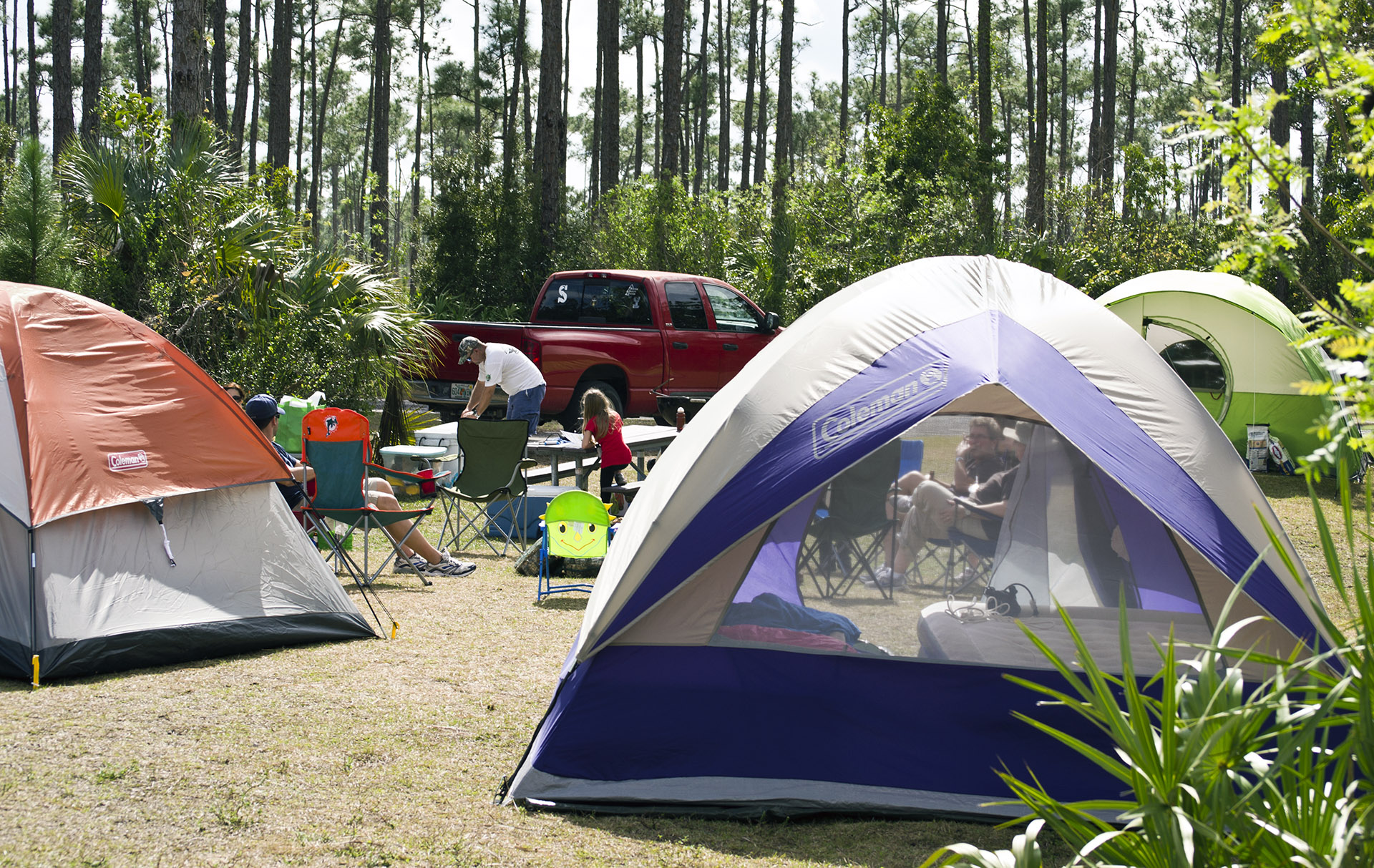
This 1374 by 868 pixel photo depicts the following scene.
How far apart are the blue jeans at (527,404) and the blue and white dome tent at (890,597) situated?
561 cm

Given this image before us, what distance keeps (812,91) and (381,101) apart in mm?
28858

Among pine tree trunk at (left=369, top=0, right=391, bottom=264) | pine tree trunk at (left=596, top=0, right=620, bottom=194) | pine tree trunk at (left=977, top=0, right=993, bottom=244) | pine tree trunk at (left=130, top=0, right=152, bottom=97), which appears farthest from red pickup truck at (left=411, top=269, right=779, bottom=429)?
pine tree trunk at (left=130, top=0, right=152, bottom=97)

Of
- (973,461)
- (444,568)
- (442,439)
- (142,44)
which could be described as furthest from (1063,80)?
(973,461)

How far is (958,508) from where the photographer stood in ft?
13.0

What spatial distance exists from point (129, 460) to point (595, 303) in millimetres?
7514

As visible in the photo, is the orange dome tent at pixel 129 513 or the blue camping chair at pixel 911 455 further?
the orange dome tent at pixel 129 513

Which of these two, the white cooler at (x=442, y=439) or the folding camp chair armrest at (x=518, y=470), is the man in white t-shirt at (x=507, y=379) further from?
the folding camp chair armrest at (x=518, y=470)

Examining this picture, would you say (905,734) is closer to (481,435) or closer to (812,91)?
(481,435)

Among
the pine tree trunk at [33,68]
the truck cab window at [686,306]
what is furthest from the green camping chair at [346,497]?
the pine tree trunk at [33,68]

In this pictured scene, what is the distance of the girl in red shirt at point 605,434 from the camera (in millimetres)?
8133

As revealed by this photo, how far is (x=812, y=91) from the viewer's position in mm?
51438

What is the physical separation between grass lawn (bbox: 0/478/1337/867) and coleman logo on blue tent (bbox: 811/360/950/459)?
1.23 metres

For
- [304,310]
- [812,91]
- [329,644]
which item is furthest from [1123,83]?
[329,644]

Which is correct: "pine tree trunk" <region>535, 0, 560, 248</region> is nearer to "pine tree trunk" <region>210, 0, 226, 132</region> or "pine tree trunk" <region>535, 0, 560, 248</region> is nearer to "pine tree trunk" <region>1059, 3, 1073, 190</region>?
"pine tree trunk" <region>210, 0, 226, 132</region>
